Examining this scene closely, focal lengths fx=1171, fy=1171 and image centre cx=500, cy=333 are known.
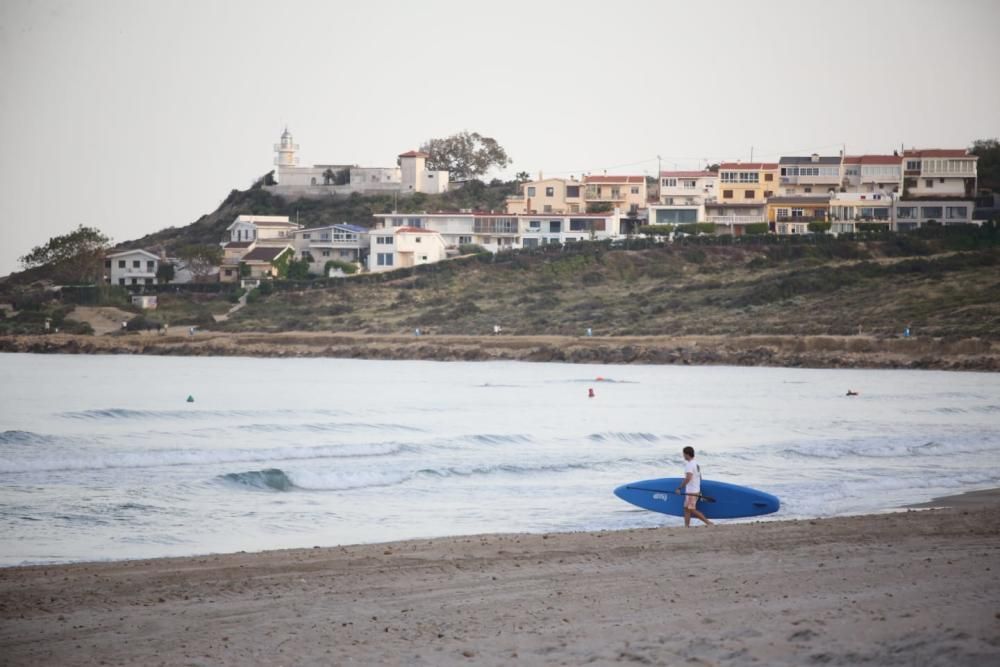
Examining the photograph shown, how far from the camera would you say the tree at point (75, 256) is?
267 ft

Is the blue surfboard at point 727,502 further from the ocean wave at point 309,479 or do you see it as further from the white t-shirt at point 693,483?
the ocean wave at point 309,479

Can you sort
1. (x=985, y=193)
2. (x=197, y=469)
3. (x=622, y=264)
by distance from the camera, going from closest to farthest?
(x=197, y=469)
(x=622, y=264)
(x=985, y=193)

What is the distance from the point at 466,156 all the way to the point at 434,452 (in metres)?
85.6

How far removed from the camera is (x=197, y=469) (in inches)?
826

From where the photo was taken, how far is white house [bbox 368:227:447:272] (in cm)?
7869

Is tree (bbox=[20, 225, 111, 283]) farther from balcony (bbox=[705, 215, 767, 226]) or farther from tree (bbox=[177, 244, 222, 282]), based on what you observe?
balcony (bbox=[705, 215, 767, 226])

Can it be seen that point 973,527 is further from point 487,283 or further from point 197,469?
point 487,283

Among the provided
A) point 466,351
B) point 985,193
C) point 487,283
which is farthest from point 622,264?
point 985,193

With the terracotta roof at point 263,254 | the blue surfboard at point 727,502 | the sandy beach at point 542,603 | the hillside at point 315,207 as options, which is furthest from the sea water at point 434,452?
the hillside at point 315,207

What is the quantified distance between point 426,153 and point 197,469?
3346 inches

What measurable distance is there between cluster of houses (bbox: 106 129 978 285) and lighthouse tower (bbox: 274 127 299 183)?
18977mm

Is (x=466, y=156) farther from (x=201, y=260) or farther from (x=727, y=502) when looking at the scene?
(x=727, y=502)

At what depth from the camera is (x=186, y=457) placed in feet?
74.6

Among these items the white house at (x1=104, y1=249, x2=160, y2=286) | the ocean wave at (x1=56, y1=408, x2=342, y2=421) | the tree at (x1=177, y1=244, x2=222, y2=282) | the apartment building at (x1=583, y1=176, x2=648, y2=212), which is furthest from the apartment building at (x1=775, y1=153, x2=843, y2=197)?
the ocean wave at (x1=56, y1=408, x2=342, y2=421)
